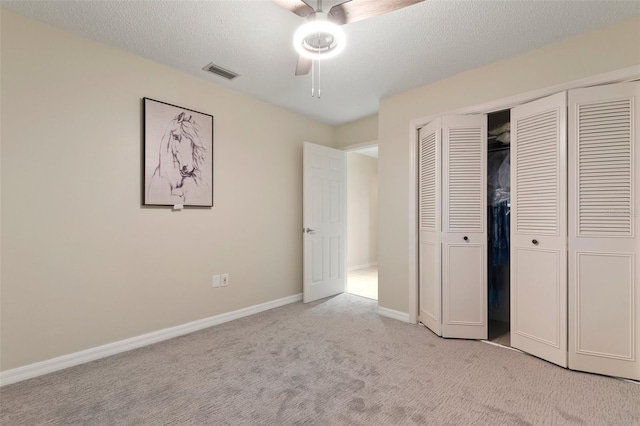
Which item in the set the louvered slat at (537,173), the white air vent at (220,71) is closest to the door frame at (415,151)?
the louvered slat at (537,173)

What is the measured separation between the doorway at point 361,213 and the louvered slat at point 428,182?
2839 millimetres

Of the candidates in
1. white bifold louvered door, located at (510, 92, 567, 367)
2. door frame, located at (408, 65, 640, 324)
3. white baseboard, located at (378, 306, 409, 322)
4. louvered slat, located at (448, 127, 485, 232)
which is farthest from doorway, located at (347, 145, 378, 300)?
white bifold louvered door, located at (510, 92, 567, 367)

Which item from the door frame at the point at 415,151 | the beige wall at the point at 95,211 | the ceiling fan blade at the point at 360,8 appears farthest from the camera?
the door frame at the point at 415,151

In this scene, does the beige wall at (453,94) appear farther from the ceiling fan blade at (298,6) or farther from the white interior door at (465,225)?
the ceiling fan blade at (298,6)

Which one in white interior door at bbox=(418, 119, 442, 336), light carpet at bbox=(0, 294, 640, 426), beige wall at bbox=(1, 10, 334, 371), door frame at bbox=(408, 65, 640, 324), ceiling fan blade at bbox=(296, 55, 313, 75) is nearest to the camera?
light carpet at bbox=(0, 294, 640, 426)

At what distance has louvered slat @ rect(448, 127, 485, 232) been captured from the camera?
2.62 m

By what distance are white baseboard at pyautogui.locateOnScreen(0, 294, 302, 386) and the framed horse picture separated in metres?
1.17

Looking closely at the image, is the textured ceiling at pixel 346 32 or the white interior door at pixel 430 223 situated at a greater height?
the textured ceiling at pixel 346 32

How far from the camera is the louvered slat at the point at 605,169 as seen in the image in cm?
193

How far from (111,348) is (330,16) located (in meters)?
2.86

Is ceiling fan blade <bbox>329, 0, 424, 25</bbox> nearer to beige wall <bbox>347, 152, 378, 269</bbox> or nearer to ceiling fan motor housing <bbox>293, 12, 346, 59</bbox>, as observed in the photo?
ceiling fan motor housing <bbox>293, 12, 346, 59</bbox>

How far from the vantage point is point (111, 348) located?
91.5 inches

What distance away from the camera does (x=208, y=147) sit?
2926 millimetres

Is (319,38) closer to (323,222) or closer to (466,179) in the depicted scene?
(466,179)
